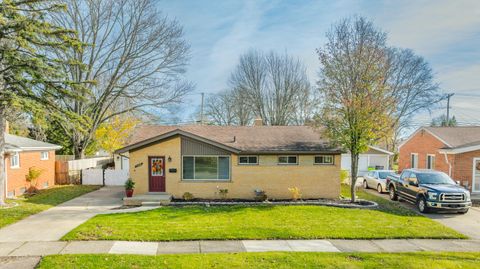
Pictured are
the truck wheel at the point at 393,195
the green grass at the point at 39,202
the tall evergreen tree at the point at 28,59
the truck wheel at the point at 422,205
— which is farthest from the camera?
the truck wheel at the point at 393,195

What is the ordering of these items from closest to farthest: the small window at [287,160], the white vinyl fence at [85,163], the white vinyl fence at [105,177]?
the small window at [287,160] < the white vinyl fence at [105,177] < the white vinyl fence at [85,163]

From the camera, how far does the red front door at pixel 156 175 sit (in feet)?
55.5

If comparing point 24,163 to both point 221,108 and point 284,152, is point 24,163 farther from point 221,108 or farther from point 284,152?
point 221,108

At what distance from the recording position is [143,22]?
26.0m

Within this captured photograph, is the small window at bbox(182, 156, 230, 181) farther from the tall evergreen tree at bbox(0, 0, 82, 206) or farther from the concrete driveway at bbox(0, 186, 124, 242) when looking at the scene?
the tall evergreen tree at bbox(0, 0, 82, 206)

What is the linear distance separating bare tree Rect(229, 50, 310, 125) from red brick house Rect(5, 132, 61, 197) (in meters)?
24.0

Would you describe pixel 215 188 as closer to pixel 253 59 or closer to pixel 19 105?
pixel 19 105

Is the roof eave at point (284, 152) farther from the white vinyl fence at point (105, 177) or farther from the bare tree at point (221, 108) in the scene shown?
the bare tree at point (221, 108)

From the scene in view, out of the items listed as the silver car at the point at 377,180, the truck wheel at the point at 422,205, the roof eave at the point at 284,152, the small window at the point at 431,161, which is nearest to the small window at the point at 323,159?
the roof eave at the point at 284,152

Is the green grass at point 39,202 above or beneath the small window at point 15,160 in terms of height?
beneath

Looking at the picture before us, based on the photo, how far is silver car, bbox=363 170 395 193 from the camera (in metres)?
20.3

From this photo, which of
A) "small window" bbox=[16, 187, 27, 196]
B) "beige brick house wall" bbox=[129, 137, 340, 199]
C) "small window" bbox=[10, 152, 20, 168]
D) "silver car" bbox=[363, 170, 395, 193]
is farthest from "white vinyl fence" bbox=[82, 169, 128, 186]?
"silver car" bbox=[363, 170, 395, 193]

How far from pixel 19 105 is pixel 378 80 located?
16.6 m

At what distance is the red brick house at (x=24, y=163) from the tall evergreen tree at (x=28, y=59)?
2328 millimetres
